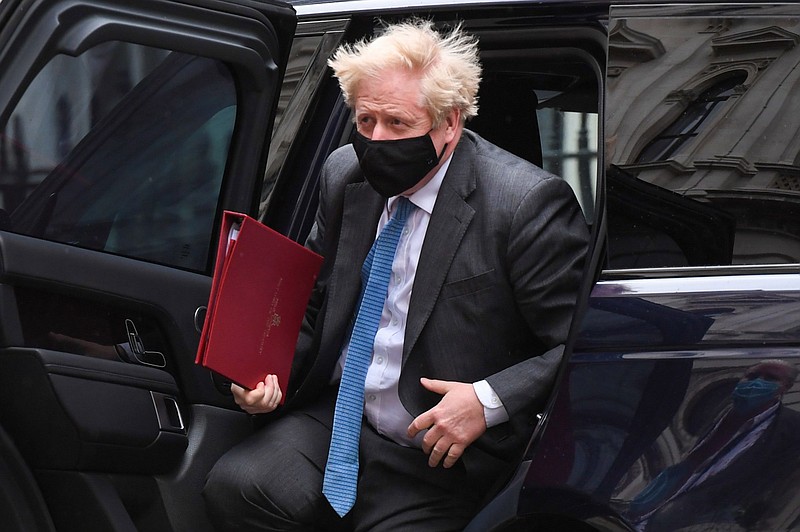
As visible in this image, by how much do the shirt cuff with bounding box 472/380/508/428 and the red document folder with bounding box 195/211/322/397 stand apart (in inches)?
19.4

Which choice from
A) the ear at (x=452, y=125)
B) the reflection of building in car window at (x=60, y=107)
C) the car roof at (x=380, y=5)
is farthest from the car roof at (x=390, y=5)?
the reflection of building in car window at (x=60, y=107)

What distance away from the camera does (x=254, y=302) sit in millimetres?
2572

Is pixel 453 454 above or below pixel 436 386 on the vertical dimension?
below

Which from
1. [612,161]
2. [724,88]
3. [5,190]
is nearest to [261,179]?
[5,190]

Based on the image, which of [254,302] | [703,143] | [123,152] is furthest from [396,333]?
[703,143]

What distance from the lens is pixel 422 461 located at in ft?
8.62

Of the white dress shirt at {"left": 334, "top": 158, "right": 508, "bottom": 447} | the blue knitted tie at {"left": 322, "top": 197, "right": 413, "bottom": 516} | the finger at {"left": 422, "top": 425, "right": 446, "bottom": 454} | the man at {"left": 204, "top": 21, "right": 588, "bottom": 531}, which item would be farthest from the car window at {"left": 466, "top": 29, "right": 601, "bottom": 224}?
the finger at {"left": 422, "top": 425, "right": 446, "bottom": 454}

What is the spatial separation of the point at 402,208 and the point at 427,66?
0.34m

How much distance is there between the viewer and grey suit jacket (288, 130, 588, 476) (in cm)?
248

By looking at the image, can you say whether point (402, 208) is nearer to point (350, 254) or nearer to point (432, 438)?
point (350, 254)

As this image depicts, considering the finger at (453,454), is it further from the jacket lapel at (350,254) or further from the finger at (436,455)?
the jacket lapel at (350,254)

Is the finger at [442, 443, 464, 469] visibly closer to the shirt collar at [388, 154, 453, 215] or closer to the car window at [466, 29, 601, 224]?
the shirt collar at [388, 154, 453, 215]

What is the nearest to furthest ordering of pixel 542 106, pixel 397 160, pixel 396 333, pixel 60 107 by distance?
pixel 60 107 < pixel 397 160 < pixel 396 333 < pixel 542 106

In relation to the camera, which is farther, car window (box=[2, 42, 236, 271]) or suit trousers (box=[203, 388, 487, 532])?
Result: suit trousers (box=[203, 388, 487, 532])
